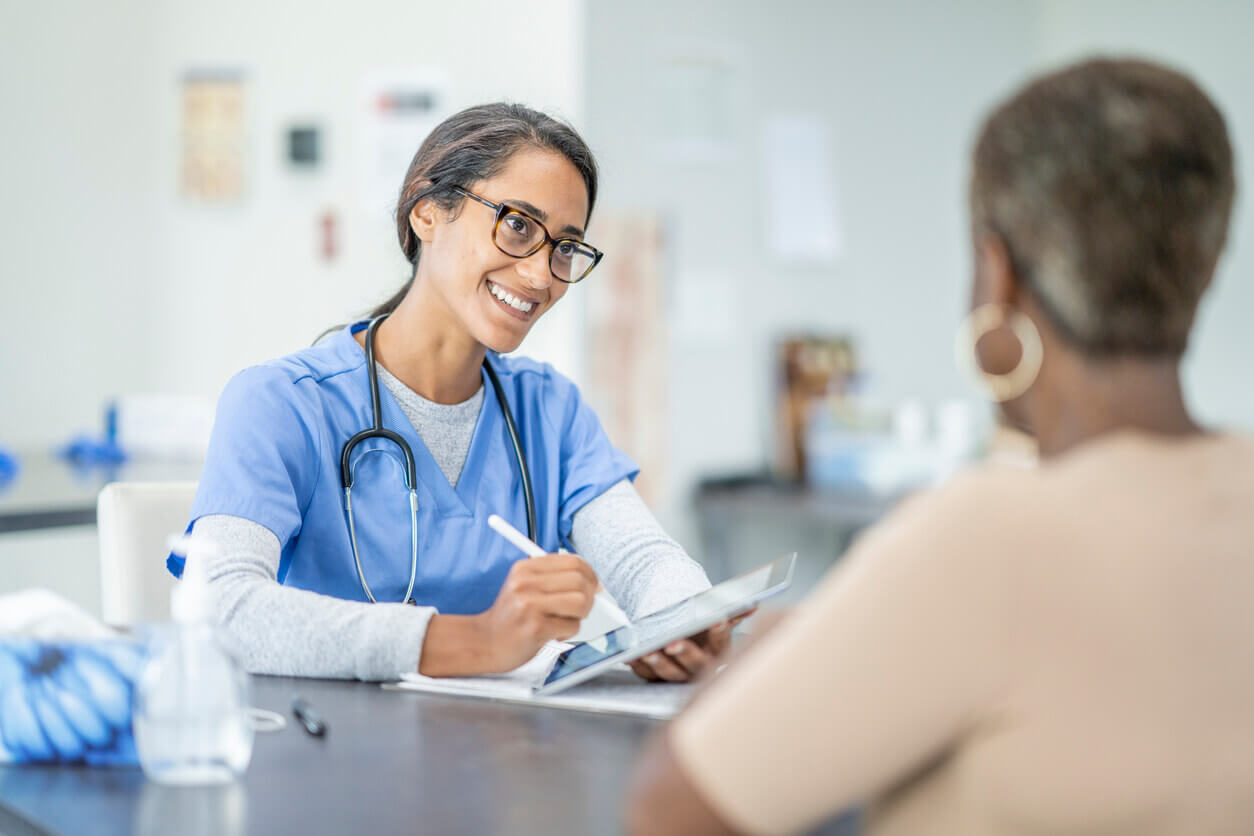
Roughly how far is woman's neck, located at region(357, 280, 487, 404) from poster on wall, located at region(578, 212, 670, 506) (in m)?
1.64

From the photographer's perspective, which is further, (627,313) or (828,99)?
(828,99)

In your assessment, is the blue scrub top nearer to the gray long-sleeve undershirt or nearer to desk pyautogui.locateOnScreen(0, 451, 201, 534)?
the gray long-sleeve undershirt

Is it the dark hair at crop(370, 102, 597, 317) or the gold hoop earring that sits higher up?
the dark hair at crop(370, 102, 597, 317)

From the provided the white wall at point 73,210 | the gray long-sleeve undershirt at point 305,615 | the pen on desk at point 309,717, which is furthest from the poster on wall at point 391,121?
the pen on desk at point 309,717

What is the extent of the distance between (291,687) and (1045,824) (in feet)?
2.49

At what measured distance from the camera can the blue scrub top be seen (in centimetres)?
134

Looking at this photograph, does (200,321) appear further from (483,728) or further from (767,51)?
(483,728)

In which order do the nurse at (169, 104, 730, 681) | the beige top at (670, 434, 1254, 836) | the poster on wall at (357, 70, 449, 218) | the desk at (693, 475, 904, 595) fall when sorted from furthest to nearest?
the desk at (693, 475, 904, 595), the poster on wall at (357, 70, 449, 218), the nurse at (169, 104, 730, 681), the beige top at (670, 434, 1254, 836)

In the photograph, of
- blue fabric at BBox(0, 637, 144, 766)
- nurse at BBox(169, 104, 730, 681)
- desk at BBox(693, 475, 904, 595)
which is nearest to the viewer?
blue fabric at BBox(0, 637, 144, 766)

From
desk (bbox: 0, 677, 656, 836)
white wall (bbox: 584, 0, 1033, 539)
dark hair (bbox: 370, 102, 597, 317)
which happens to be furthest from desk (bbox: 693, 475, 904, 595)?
desk (bbox: 0, 677, 656, 836)

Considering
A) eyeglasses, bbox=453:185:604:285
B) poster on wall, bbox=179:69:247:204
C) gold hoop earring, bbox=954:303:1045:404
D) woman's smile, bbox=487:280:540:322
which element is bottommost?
woman's smile, bbox=487:280:540:322

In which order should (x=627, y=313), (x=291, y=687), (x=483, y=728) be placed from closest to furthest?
(x=483, y=728), (x=291, y=687), (x=627, y=313)

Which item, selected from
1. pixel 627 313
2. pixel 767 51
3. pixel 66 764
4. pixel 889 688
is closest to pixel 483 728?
pixel 66 764

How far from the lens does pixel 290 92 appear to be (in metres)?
3.44
